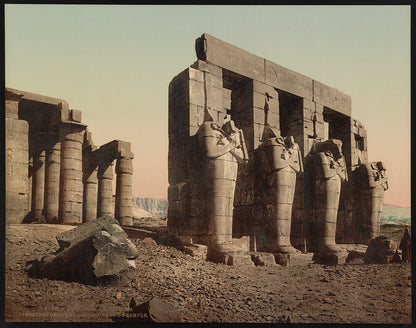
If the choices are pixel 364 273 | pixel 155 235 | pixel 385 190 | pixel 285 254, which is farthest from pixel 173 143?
pixel 385 190

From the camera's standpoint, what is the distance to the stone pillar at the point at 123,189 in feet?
51.1

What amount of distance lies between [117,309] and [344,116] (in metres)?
10.6

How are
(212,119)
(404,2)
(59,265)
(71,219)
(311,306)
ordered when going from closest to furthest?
(59,265)
(311,306)
(404,2)
(212,119)
(71,219)

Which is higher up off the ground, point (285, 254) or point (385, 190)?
point (385, 190)

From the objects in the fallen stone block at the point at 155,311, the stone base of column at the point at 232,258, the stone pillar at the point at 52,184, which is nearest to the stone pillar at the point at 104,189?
the stone pillar at the point at 52,184

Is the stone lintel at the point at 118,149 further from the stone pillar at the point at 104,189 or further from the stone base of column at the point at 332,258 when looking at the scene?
the stone base of column at the point at 332,258

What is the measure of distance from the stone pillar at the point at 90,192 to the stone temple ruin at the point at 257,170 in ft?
27.3

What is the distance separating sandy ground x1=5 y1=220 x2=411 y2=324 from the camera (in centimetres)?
528

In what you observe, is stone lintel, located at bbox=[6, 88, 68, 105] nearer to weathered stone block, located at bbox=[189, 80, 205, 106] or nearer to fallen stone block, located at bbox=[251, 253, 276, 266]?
weathered stone block, located at bbox=[189, 80, 205, 106]

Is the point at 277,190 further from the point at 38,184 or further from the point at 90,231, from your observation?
the point at 38,184

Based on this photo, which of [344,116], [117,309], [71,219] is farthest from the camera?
[344,116]

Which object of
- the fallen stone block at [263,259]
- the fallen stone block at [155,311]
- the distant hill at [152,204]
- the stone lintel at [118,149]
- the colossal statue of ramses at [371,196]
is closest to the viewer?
the fallen stone block at [155,311]

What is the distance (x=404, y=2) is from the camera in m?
7.15

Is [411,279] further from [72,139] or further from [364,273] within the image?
[72,139]
